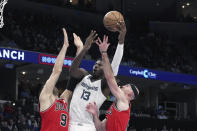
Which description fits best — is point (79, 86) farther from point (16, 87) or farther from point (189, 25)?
point (189, 25)

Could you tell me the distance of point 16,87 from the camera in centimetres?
2202

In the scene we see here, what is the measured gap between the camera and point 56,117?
570 cm

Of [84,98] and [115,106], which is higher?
[84,98]

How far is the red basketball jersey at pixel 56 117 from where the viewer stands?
5.66 m

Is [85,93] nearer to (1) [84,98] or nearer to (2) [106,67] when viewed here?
(1) [84,98]

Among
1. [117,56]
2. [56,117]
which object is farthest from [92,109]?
[117,56]

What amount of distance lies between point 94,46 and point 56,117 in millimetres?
18014

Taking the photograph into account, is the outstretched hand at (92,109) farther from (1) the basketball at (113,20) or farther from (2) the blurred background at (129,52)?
(2) the blurred background at (129,52)

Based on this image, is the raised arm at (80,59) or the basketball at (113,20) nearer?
the raised arm at (80,59)

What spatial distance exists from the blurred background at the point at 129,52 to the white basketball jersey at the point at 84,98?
8.98m

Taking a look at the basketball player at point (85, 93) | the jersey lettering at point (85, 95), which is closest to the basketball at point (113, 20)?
the basketball player at point (85, 93)

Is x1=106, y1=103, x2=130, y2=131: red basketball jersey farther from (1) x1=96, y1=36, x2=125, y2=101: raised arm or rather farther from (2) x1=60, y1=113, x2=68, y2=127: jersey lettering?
(2) x1=60, y1=113, x2=68, y2=127: jersey lettering

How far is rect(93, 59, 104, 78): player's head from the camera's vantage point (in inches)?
242

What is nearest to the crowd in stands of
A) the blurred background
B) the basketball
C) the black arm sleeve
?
the blurred background
